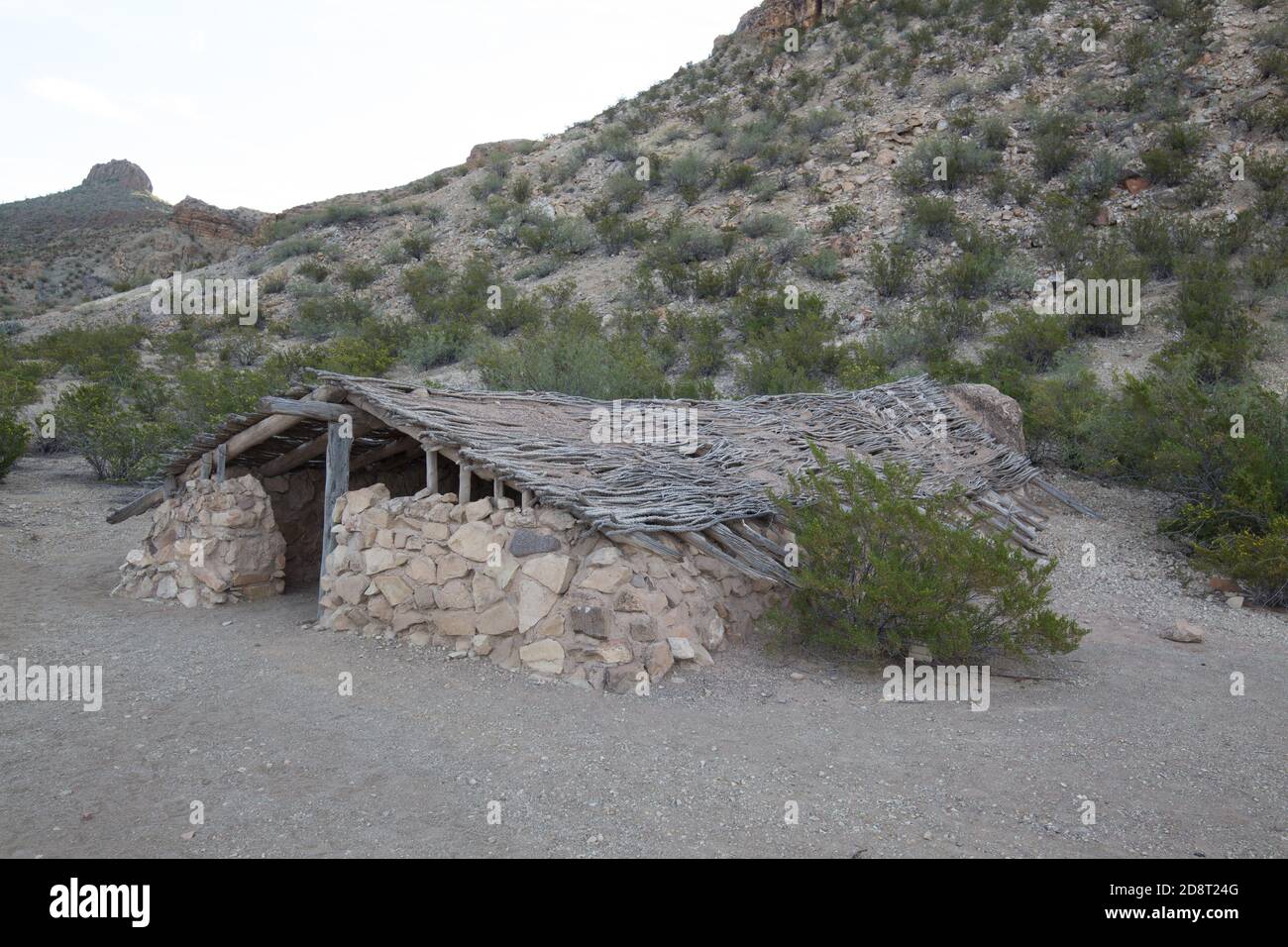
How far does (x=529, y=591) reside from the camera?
515 cm

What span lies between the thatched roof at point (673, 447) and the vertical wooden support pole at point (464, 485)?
15cm

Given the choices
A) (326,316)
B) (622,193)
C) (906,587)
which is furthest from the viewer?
(622,193)

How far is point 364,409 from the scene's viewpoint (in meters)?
6.17

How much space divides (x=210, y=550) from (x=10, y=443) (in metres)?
6.30

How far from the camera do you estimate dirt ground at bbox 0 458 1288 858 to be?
3166 mm

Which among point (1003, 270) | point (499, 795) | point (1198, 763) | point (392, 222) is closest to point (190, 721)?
point (499, 795)

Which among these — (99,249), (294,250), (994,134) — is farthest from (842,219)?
(99,249)

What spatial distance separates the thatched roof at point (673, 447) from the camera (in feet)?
18.1

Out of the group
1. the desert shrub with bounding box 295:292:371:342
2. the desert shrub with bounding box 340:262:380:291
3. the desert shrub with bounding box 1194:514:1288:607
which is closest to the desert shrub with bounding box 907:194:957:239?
the desert shrub with bounding box 1194:514:1288:607

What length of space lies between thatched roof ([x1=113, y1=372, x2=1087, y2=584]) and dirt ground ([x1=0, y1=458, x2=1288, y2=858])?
45.0 inches

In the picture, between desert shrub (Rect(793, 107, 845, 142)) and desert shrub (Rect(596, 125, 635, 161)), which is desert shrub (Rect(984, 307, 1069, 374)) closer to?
desert shrub (Rect(793, 107, 845, 142))

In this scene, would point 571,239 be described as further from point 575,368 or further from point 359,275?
point 575,368
